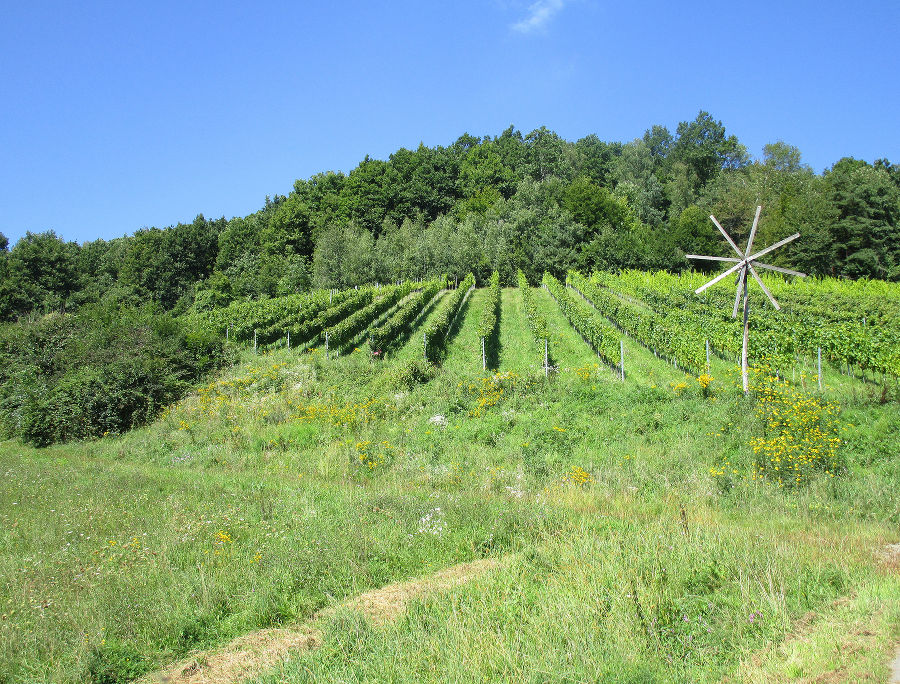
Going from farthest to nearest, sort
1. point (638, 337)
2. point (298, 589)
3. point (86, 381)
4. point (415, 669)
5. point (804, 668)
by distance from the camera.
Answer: point (638, 337)
point (86, 381)
point (298, 589)
point (415, 669)
point (804, 668)

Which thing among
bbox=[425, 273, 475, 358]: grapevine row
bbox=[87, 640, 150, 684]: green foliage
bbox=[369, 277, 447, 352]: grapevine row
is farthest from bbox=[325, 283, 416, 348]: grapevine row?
bbox=[87, 640, 150, 684]: green foliage

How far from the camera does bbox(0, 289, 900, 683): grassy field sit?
562 cm

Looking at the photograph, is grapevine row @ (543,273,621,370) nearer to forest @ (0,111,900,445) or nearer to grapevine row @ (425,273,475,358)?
grapevine row @ (425,273,475,358)

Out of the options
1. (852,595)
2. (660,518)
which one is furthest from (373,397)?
(852,595)

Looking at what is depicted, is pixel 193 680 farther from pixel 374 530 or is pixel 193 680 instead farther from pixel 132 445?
pixel 132 445

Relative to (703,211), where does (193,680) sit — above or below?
below

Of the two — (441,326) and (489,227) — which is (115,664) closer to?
(441,326)

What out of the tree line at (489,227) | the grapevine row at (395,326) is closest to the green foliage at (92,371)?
the grapevine row at (395,326)

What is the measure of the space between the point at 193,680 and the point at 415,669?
91.0 inches

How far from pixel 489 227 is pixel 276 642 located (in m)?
60.5

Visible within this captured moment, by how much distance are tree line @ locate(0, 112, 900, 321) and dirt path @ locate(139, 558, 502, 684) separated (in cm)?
4211

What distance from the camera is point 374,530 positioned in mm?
9203

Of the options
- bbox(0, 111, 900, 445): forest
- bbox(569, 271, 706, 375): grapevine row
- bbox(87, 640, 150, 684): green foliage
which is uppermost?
bbox(0, 111, 900, 445): forest

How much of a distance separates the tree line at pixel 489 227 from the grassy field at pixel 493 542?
1376 inches
